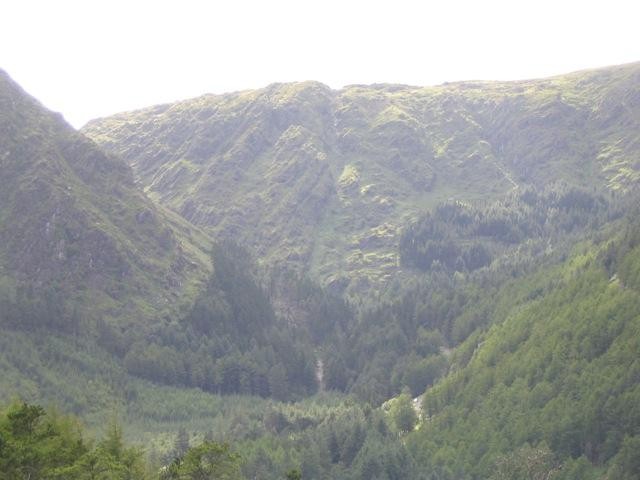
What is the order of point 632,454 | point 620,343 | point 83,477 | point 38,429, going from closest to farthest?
point 83,477 → point 38,429 → point 632,454 → point 620,343

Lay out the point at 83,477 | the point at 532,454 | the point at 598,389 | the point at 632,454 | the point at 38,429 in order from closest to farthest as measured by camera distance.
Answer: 1. the point at 83,477
2. the point at 38,429
3. the point at 632,454
4. the point at 532,454
5. the point at 598,389

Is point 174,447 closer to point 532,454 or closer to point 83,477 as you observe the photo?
point 532,454

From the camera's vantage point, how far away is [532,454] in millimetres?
164250

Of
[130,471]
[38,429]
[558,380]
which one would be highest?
[38,429]

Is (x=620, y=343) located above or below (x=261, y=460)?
above

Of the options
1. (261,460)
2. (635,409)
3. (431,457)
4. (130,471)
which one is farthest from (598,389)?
(130,471)

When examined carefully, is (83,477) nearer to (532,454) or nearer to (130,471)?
(130,471)

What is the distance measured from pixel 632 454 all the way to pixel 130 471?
107265 millimetres

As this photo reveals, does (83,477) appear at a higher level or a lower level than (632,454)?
higher

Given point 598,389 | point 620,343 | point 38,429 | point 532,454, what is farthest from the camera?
point 620,343

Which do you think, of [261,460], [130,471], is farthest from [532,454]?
[130,471]

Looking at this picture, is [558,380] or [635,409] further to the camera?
[558,380]

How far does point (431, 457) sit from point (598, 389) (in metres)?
43.8

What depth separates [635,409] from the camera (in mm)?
164625
